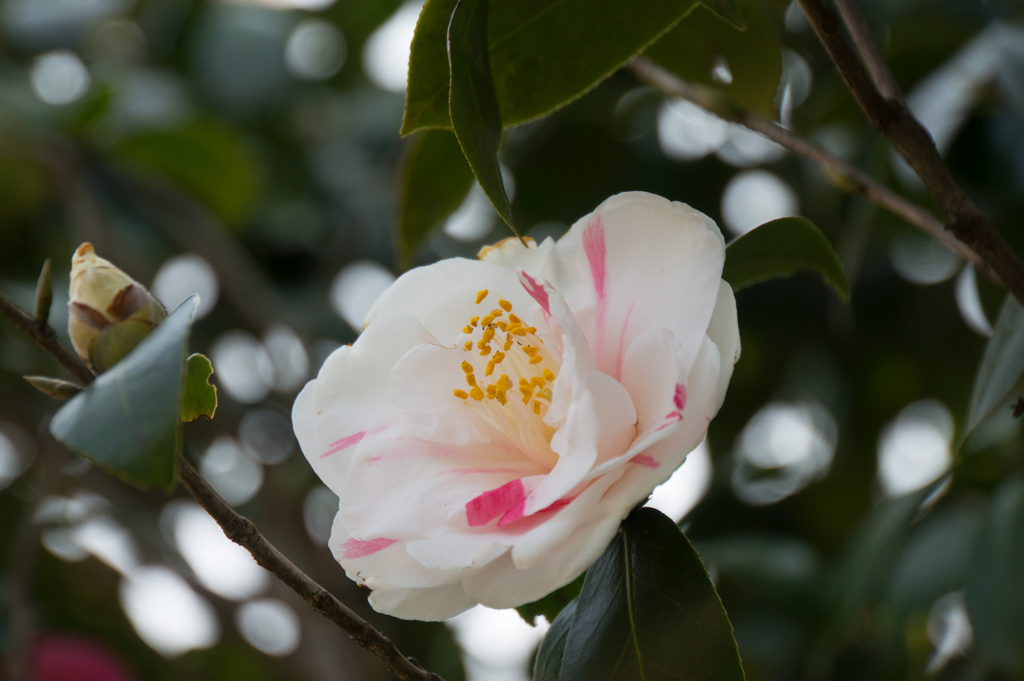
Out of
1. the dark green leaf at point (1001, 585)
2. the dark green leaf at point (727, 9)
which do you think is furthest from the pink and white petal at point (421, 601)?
the dark green leaf at point (1001, 585)

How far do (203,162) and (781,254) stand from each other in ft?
4.62

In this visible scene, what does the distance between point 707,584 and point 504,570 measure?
111 millimetres

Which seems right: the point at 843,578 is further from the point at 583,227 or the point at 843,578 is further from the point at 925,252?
the point at 583,227

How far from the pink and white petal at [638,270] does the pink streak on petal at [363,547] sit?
16cm

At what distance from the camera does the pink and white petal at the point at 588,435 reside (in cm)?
44

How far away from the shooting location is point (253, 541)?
17.5 inches

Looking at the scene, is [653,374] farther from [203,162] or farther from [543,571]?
[203,162]

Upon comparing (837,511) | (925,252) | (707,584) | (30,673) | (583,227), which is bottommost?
(837,511)

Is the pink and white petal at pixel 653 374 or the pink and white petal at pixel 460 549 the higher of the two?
the pink and white petal at pixel 653 374

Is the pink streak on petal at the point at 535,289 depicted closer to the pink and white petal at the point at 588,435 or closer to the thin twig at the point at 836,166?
the pink and white petal at the point at 588,435

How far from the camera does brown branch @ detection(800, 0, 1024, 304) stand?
0.47 meters

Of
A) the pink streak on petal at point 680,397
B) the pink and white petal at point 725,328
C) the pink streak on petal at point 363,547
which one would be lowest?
the pink streak on petal at point 363,547

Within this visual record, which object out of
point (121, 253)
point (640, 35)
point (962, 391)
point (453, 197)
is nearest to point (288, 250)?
point (121, 253)

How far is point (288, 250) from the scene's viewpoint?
6.52 feet
